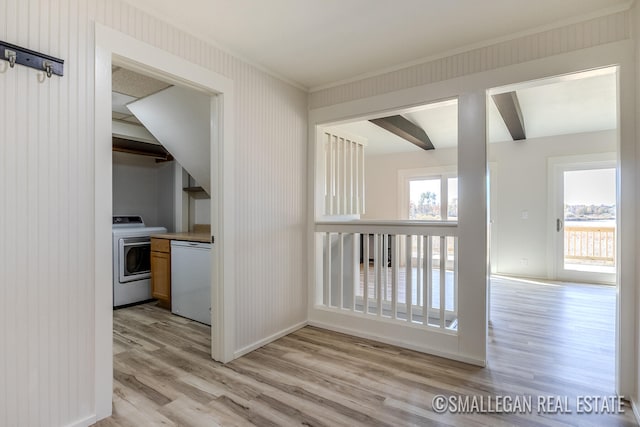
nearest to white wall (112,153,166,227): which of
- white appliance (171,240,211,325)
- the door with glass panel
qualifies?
white appliance (171,240,211,325)

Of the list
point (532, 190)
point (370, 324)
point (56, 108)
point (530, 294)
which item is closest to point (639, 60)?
point (370, 324)

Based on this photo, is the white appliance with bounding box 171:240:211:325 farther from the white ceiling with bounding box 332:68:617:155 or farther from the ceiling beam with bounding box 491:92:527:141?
the ceiling beam with bounding box 491:92:527:141

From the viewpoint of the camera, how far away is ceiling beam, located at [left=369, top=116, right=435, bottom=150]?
4297mm

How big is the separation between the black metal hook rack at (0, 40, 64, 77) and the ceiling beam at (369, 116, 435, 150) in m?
3.22

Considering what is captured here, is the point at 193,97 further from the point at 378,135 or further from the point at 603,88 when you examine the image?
the point at 603,88

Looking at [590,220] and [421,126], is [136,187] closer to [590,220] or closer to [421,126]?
[421,126]

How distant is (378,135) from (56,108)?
4680 mm

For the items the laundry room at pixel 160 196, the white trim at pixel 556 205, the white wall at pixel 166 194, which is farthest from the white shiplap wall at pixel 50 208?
the white trim at pixel 556 205

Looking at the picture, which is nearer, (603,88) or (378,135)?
(603,88)

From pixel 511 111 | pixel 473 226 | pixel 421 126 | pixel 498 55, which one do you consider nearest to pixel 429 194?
pixel 421 126

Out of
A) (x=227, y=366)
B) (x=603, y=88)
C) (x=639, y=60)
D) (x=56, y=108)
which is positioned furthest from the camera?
(x=603, y=88)

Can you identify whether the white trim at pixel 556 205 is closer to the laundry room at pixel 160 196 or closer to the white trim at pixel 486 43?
the white trim at pixel 486 43

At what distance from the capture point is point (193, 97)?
2.93 metres

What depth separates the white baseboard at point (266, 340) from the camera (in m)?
2.59
